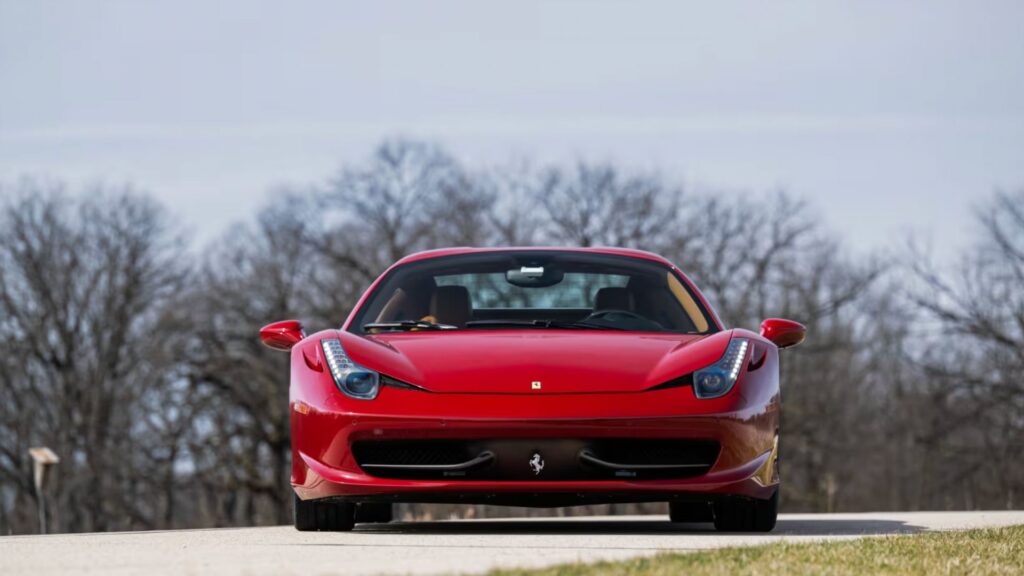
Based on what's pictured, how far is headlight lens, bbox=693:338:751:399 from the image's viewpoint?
6.86 metres

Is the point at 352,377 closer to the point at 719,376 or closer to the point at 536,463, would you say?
the point at 536,463

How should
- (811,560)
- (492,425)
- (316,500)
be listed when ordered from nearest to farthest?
(811,560)
(492,425)
(316,500)

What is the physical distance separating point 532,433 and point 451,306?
61.3 inches

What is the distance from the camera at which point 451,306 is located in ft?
26.3

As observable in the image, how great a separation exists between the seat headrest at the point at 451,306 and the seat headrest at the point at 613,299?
72 cm

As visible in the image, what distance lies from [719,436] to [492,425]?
41.0 inches

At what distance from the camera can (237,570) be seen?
495cm

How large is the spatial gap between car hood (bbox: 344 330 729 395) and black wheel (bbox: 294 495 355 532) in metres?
0.83

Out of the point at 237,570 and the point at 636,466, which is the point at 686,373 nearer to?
the point at 636,466

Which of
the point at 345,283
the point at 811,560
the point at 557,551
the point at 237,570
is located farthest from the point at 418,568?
the point at 345,283

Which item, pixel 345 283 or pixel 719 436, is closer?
pixel 719 436

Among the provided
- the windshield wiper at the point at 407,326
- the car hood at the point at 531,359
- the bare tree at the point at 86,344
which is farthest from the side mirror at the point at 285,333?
the bare tree at the point at 86,344

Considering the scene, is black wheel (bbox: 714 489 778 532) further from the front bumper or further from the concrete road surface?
the front bumper

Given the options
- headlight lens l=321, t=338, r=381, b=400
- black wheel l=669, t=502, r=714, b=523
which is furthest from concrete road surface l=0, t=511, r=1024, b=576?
headlight lens l=321, t=338, r=381, b=400
